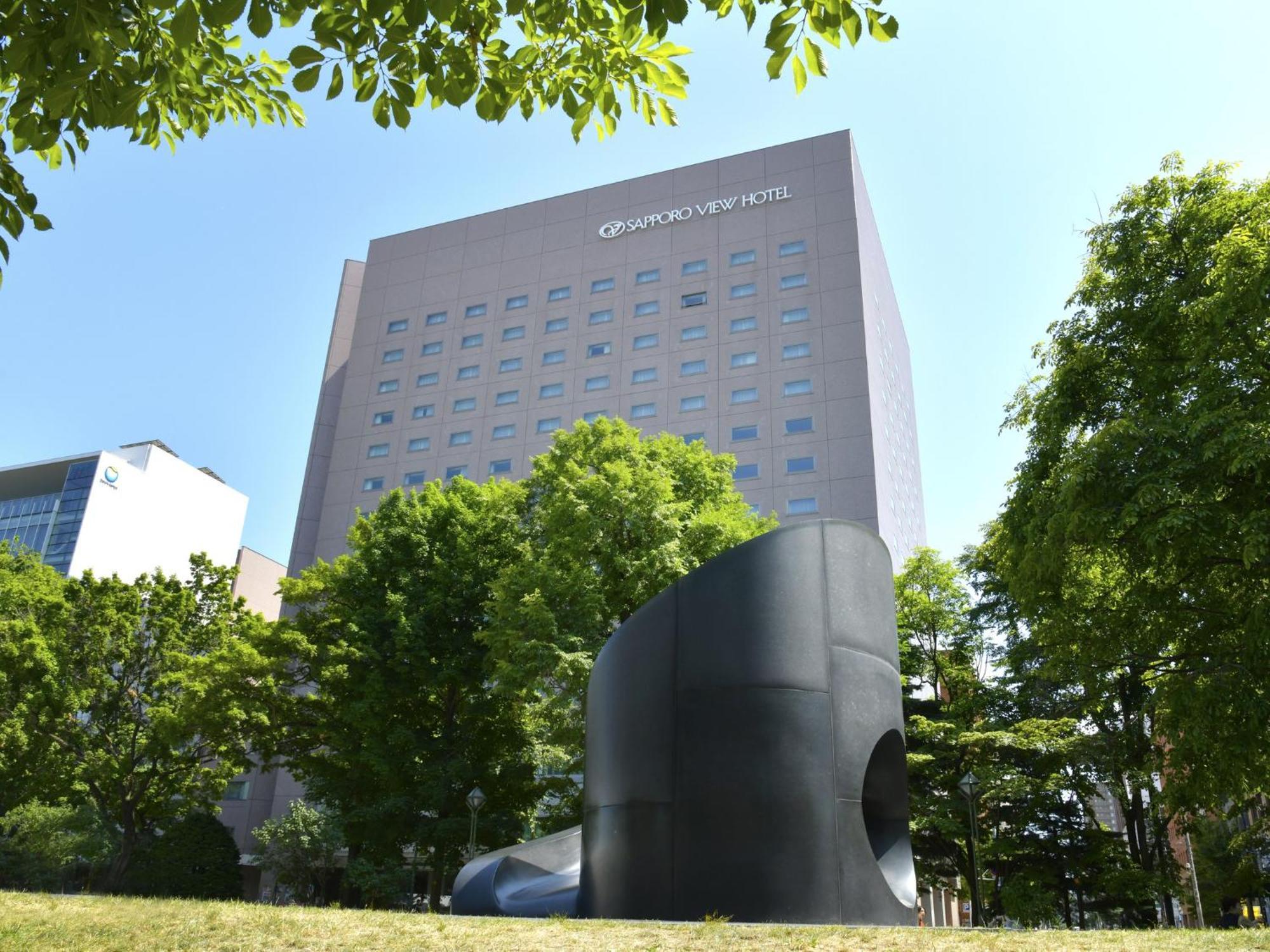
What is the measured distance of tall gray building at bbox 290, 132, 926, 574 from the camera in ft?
171

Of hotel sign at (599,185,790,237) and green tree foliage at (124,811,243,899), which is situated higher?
hotel sign at (599,185,790,237)

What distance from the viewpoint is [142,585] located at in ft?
100

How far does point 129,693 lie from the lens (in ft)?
95.9

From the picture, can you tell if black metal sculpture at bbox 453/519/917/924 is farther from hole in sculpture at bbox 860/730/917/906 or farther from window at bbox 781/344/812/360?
window at bbox 781/344/812/360

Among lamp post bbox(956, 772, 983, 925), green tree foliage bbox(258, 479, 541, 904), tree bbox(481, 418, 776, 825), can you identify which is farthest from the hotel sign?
lamp post bbox(956, 772, 983, 925)

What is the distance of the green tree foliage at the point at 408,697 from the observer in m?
26.3

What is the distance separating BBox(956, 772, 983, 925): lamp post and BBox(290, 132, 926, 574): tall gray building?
23.1 meters

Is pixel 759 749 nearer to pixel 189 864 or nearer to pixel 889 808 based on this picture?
pixel 889 808

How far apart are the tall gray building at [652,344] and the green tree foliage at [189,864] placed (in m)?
29.0

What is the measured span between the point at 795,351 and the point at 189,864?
1509 inches

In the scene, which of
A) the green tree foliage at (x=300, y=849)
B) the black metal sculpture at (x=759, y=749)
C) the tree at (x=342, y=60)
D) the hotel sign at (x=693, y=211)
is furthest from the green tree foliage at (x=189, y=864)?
the hotel sign at (x=693, y=211)

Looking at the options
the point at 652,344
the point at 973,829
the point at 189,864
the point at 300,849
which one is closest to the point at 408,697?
the point at 189,864

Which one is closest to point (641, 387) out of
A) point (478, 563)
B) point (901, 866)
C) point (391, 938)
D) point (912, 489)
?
point (912, 489)

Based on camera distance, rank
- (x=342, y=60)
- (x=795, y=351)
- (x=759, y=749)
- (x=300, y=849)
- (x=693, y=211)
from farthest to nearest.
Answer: (x=693, y=211) → (x=795, y=351) → (x=300, y=849) → (x=759, y=749) → (x=342, y=60)
